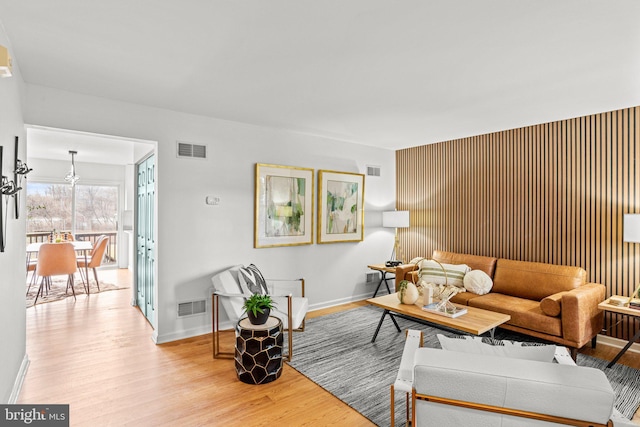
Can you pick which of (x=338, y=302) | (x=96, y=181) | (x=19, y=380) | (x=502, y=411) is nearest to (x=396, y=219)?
(x=338, y=302)

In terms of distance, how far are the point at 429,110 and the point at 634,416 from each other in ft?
9.98

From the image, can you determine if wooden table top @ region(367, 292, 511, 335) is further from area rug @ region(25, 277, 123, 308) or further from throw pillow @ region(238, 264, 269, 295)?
area rug @ region(25, 277, 123, 308)

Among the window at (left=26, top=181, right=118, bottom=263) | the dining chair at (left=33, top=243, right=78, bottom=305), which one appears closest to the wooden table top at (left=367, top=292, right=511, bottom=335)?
the dining chair at (left=33, top=243, right=78, bottom=305)

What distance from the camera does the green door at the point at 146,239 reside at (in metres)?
4.19

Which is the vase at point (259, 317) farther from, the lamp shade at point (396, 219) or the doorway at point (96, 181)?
the doorway at point (96, 181)

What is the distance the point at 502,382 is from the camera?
1.35 metres

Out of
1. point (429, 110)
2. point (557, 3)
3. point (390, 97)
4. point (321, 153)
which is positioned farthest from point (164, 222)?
point (557, 3)

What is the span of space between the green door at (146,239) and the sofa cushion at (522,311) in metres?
3.78

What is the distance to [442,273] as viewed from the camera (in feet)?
14.9

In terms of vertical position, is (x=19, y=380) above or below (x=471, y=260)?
below

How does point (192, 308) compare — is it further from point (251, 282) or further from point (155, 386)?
point (155, 386)

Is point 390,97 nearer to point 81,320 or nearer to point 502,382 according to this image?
point 502,382

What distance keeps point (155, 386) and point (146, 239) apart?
2.22m

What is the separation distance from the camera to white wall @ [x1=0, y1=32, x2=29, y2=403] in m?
2.13
